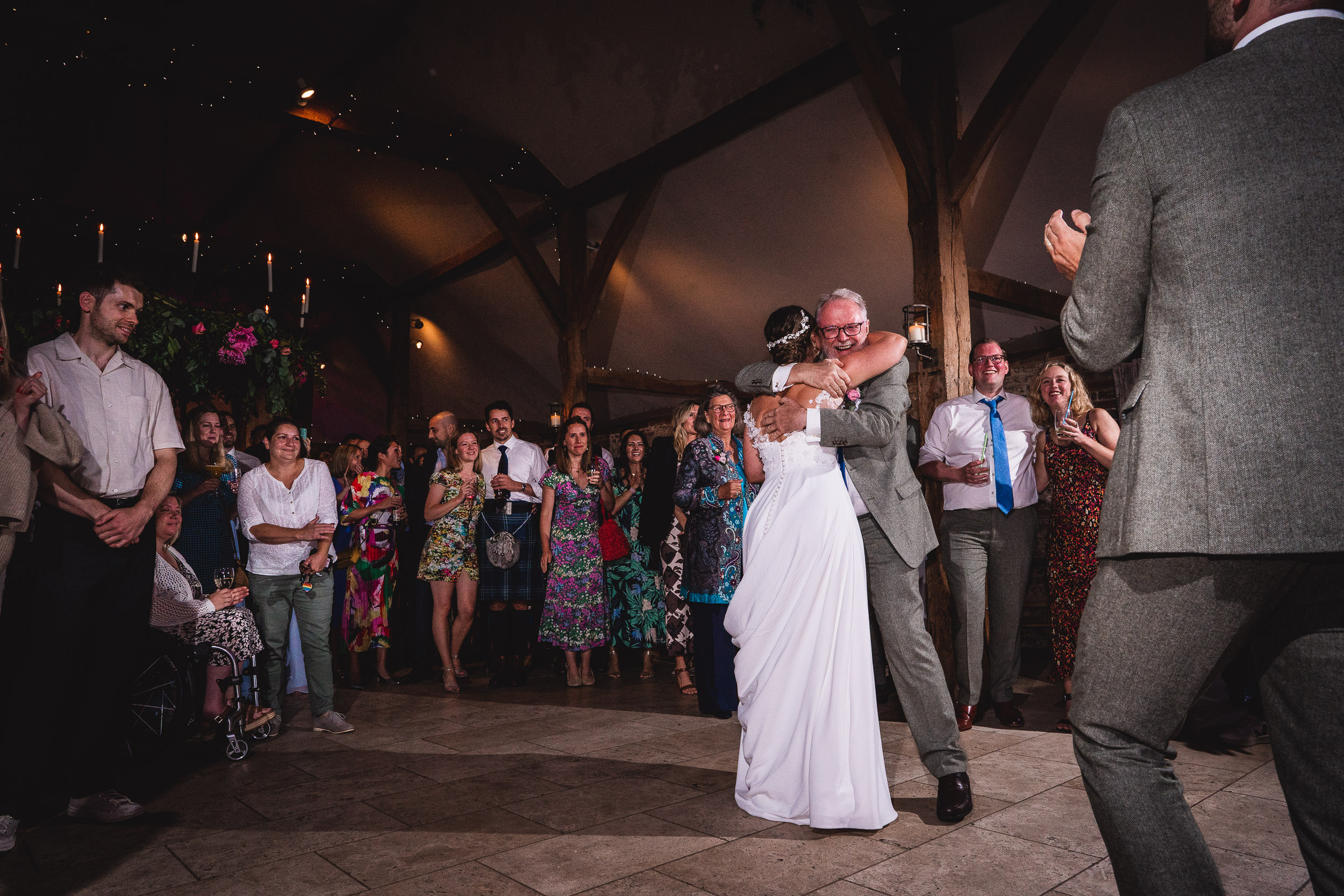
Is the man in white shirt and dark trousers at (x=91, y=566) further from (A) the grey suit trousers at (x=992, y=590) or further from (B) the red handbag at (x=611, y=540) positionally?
(A) the grey suit trousers at (x=992, y=590)

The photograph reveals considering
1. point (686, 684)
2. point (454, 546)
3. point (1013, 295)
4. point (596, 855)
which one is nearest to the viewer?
point (596, 855)

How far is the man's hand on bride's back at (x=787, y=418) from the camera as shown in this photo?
8.09 ft

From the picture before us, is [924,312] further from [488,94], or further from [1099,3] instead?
[488,94]

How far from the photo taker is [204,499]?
382 centimetres

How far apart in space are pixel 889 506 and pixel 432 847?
1686mm

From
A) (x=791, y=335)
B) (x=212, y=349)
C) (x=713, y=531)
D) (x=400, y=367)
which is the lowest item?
(x=713, y=531)

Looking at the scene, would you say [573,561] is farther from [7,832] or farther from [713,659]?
[7,832]

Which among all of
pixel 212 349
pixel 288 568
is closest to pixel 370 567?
pixel 288 568

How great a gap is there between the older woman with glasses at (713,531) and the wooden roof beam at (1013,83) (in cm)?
207

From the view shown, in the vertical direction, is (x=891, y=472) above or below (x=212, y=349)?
below

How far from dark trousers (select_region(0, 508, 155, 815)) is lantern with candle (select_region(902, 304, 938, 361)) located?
3.92 m

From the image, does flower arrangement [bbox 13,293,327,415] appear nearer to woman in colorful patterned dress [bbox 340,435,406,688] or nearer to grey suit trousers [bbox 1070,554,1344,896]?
woman in colorful patterned dress [bbox 340,435,406,688]

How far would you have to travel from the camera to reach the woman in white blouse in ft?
12.4

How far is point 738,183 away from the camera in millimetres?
7254
